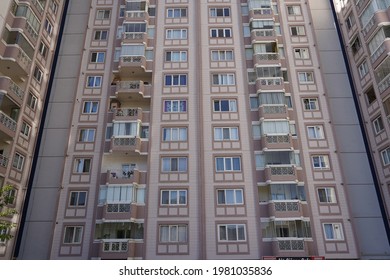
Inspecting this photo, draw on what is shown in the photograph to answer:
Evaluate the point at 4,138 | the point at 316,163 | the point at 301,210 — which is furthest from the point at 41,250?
the point at 316,163

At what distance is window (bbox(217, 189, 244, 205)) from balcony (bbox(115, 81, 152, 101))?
12.8 metres

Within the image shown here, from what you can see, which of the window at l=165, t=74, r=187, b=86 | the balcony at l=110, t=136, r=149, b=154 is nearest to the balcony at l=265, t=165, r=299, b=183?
the balcony at l=110, t=136, r=149, b=154

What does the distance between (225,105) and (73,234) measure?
1888cm

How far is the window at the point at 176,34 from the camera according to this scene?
37.9m

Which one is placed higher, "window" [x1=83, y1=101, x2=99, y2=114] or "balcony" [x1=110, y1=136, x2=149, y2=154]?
"window" [x1=83, y1=101, x2=99, y2=114]

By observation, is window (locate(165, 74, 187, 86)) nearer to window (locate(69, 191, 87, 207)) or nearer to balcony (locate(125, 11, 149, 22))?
balcony (locate(125, 11, 149, 22))

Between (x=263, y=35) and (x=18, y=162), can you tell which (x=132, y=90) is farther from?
(x=263, y=35)

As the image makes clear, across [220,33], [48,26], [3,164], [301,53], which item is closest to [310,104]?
[301,53]

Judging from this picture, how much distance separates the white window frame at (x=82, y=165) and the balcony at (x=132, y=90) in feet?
24.6

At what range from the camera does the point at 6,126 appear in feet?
91.3

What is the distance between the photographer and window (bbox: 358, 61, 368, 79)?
3378 cm

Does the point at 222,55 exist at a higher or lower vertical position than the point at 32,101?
higher
